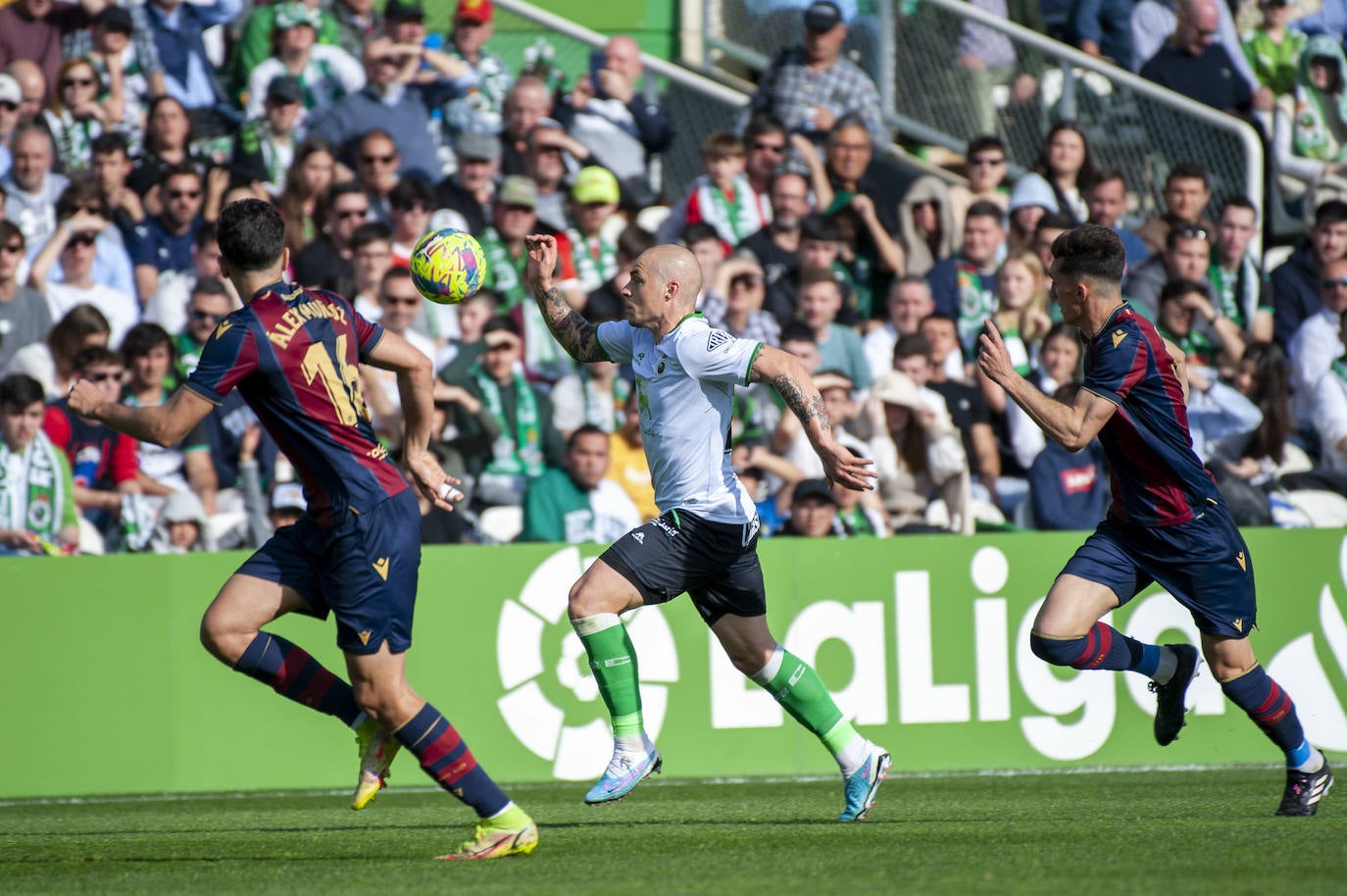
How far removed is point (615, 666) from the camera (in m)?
6.89

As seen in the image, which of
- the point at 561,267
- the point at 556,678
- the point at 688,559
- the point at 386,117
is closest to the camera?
the point at 688,559

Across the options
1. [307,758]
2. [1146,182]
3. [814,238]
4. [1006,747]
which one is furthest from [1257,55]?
[307,758]

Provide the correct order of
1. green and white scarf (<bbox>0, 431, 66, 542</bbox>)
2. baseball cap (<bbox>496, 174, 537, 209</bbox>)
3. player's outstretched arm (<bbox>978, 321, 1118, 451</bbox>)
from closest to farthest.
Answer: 1. player's outstretched arm (<bbox>978, 321, 1118, 451</bbox>)
2. green and white scarf (<bbox>0, 431, 66, 542</bbox>)
3. baseball cap (<bbox>496, 174, 537, 209</bbox>)

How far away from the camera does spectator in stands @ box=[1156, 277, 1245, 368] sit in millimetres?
12211

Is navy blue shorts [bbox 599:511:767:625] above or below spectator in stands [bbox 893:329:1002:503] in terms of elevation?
above

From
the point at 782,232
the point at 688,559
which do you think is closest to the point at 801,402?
the point at 688,559

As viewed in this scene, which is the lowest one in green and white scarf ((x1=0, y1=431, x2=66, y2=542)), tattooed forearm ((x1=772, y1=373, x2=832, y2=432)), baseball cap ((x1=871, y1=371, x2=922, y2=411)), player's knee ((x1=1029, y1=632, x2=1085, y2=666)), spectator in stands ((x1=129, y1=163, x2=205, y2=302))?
green and white scarf ((x1=0, y1=431, x2=66, y2=542))

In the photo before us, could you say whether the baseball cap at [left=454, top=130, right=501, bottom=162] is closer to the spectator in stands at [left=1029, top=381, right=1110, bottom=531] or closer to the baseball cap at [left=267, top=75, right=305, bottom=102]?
the baseball cap at [left=267, top=75, right=305, bottom=102]

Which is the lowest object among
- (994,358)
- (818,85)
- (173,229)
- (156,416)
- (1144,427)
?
(173,229)

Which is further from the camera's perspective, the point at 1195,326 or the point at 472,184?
the point at 472,184

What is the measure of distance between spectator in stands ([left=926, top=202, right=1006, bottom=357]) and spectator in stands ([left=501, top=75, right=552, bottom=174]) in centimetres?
322

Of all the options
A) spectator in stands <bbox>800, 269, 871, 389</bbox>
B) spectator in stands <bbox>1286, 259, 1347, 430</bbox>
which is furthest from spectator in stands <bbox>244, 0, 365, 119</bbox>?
spectator in stands <bbox>1286, 259, 1347, 430</bbox>

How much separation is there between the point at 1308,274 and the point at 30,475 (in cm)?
911

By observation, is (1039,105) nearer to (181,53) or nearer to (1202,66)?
(1202,66)
